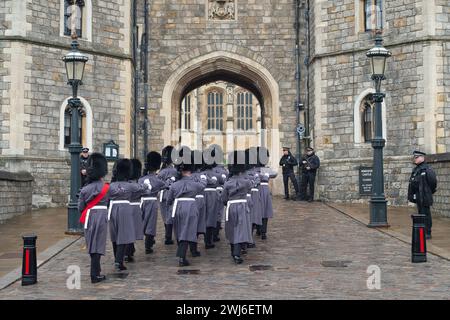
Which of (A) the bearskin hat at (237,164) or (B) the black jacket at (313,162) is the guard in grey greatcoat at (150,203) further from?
(B) the black jacket at (313,162)

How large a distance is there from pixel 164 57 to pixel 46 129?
575 centimetres

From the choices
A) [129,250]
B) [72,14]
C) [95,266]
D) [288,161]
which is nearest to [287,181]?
[288,161]

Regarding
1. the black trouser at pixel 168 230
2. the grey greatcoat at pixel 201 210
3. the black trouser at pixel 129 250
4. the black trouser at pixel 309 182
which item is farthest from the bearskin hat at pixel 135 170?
the black trouser at pixel 309 182

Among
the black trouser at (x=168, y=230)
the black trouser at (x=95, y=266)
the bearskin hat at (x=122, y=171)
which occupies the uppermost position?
the bearskin hat at (x=122, y=171)

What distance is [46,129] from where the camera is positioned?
19.1 m

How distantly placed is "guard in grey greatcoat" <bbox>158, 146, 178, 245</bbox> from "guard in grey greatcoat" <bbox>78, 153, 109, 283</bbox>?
8.89 feet

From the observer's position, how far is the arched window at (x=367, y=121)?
66.7ft

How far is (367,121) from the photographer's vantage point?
20.4m

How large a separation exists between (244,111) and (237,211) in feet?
165

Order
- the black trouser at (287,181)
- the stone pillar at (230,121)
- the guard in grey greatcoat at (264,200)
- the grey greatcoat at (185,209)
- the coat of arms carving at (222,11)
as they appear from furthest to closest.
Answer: the stone pillar at (230,121) < the coat of arms carving at (222,11) < the black trouser at (287,181) < the guard in grey greatcoat at (264,200) < the grey greatcoat at (185,209)

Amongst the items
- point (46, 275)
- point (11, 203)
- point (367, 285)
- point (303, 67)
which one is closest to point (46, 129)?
point (11, 203)

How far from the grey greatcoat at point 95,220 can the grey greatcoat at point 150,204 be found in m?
2.08

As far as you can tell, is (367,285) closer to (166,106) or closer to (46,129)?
(46,129)

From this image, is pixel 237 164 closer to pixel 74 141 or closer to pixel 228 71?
pixel 74 141
